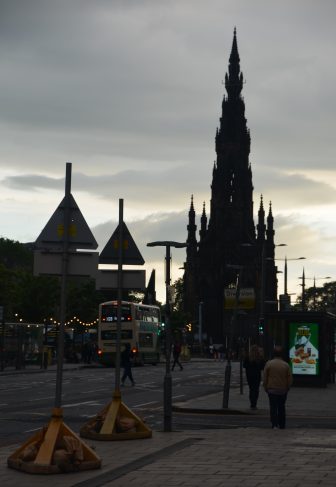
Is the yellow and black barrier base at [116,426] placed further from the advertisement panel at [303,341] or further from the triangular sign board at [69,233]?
the advertisement panel at [303,341]

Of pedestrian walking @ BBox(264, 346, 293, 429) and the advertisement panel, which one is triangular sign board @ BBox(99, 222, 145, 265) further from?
the advertisement panel

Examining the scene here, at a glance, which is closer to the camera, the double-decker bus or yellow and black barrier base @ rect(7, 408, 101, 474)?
yellow and black barrier base @ rect(7, 408, 101, 474)

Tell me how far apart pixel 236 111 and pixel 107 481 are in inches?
6015

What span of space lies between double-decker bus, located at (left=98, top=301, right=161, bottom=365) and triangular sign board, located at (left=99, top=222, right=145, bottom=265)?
4428cm

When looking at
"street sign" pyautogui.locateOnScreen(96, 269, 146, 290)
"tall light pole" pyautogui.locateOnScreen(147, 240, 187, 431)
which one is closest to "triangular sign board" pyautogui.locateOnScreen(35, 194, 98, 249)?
"street sign" pyautogui.locateOnScreen(96, 269, 146, 290)

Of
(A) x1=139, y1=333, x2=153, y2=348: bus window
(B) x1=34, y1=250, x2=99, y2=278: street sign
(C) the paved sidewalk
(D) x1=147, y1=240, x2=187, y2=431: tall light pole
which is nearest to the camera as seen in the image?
(C) the paved sidewalk

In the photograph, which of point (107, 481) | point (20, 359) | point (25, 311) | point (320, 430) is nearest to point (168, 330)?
point (320, 430)

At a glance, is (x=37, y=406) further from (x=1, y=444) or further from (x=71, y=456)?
(x=71, y=456)

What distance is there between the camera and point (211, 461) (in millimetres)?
15070

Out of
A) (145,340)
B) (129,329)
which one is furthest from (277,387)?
(145,340)

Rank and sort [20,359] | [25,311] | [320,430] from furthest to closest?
1. [25,311]
2. [20,359]
3. [320,430]

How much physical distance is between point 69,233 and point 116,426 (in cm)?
456

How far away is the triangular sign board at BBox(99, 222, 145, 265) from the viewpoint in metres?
19.6

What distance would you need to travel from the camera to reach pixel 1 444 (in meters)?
18.4
